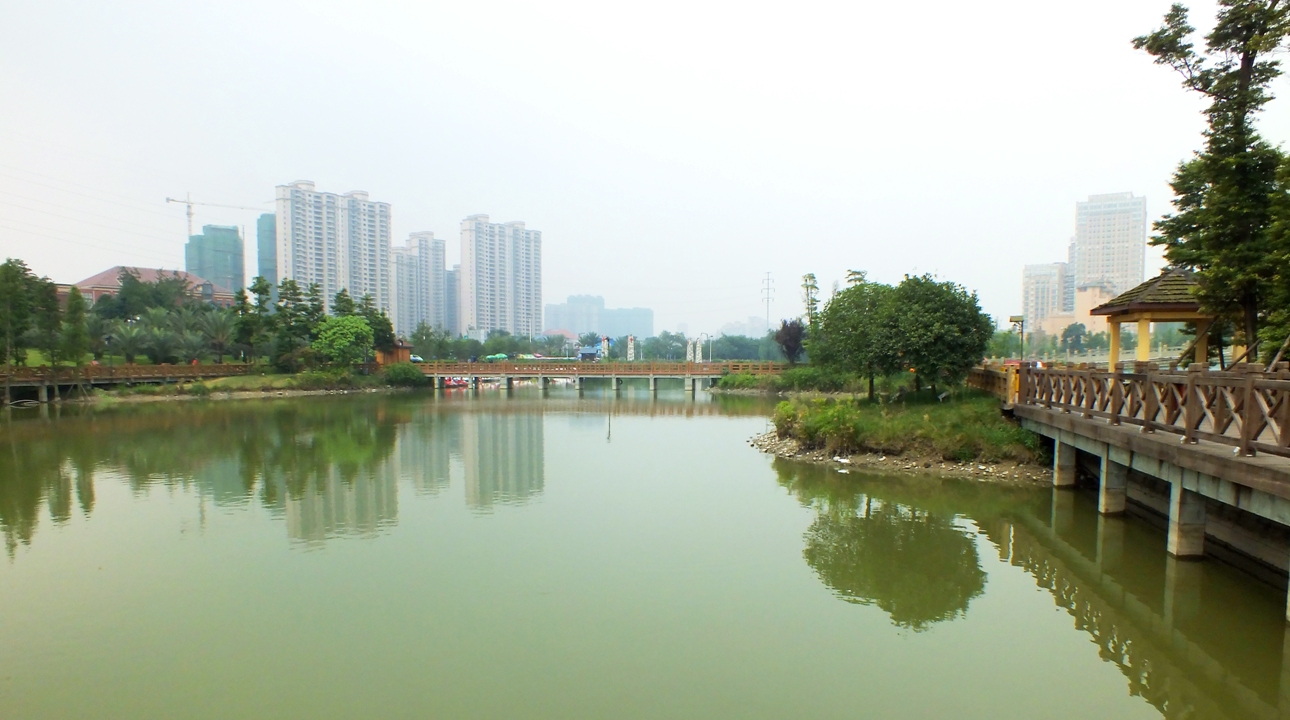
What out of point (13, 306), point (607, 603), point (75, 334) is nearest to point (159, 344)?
point (75, 334)

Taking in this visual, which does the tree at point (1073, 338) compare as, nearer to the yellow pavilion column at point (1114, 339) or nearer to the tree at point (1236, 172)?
the yellow pavilion column at point (1114, 339)

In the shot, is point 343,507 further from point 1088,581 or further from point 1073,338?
point 1073,338

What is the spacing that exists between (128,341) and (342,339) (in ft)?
36.8

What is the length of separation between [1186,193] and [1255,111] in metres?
1.78

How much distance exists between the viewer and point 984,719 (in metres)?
5.70

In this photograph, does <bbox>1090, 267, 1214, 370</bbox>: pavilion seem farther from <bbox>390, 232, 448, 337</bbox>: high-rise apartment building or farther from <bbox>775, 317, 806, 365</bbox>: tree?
<bbox>390, 232, 448, 337</bbox>: high-rise apartment building

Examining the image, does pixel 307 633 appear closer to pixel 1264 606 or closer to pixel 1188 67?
pixel 1264 606

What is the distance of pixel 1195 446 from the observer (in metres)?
7.57

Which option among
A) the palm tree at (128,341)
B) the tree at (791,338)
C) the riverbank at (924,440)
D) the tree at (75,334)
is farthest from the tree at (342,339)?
the riverbank at (924,440)

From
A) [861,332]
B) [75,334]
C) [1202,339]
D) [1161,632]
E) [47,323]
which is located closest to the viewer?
[1161,632]

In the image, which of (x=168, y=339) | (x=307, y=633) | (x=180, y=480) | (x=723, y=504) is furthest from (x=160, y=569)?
(x=168, y=339)

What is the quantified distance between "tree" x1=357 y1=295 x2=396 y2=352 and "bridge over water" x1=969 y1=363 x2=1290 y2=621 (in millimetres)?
45091

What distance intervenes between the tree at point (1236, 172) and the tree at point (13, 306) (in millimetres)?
41956

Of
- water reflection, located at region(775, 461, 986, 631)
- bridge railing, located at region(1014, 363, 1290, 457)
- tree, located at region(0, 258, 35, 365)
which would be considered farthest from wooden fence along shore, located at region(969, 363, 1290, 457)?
tree, located at region(0, 258, 35, 365)
